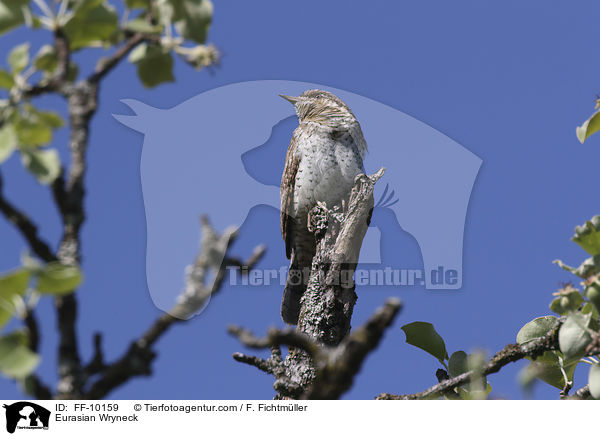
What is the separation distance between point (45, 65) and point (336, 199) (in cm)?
486

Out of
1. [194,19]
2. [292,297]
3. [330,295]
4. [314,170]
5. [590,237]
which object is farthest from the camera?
[314,170]

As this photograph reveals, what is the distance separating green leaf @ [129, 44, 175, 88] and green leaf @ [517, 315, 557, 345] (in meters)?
2.00

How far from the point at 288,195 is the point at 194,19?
17.1 feet

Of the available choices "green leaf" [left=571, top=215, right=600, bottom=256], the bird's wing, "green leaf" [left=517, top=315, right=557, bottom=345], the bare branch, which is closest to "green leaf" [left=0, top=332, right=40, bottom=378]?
the bare branch

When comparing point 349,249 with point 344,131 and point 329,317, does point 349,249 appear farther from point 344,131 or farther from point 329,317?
point 344,131

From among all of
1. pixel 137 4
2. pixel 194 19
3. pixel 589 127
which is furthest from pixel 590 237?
pixel 137 4

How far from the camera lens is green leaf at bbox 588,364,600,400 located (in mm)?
1887

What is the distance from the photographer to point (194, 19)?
139 centimetres

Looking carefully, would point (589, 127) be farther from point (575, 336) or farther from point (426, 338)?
point (426, 338)

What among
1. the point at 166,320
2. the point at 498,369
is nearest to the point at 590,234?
the point at 498,369

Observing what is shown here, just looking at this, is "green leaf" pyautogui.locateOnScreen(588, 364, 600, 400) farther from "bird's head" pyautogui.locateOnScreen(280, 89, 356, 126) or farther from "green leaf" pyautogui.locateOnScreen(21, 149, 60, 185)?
"bird's head" pyautogui.locateOnScreen(280, 89, 356, 126)

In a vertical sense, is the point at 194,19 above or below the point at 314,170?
below

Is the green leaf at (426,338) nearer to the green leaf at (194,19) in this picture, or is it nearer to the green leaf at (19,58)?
the green leaf at (194,19)

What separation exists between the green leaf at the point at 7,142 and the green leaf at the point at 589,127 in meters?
1.79
